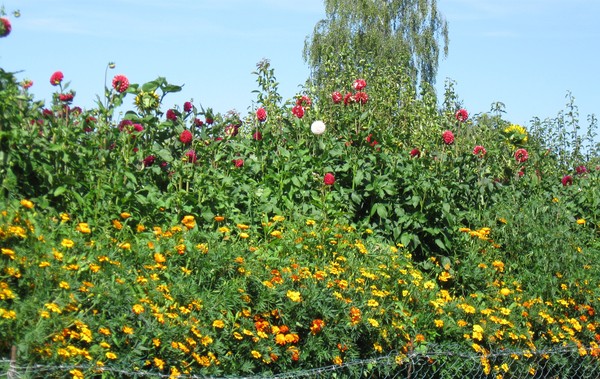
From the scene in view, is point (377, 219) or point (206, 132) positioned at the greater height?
point (206, 132)

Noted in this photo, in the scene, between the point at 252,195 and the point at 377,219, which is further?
the point at 377,219

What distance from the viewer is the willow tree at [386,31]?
1101 inches

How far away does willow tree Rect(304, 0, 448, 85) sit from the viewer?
28.0 metres

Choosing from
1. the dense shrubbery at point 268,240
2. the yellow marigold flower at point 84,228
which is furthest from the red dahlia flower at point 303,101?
the yellow marigold flower at point 84,228

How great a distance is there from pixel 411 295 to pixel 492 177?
84.8 inches

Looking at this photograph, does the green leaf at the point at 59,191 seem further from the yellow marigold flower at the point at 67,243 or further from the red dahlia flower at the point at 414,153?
the red dahlia flower at the point at 414,153

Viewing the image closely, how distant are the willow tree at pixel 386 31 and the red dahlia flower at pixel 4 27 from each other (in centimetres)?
2320

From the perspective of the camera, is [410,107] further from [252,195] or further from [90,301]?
[90,301]

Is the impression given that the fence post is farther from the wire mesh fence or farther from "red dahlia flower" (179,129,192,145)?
"red dahlia flower" (179,129,192,145)

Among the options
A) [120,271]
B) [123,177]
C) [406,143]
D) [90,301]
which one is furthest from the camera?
[406,143]

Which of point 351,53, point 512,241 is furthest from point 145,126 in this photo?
point 351,53

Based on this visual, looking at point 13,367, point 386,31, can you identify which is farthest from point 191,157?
point 386,31

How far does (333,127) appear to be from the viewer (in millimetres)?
7426

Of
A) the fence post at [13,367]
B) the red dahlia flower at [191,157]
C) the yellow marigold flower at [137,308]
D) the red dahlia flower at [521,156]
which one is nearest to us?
the fence post at [13,367]
